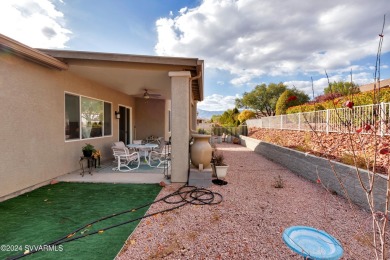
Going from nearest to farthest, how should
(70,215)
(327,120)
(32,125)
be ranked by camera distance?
(70,215)
(32,125)
(327,120)

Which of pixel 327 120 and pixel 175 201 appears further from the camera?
pixel 327 120

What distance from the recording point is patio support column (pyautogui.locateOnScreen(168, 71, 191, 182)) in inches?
199

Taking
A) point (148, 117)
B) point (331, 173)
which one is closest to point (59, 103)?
point (148, 117)

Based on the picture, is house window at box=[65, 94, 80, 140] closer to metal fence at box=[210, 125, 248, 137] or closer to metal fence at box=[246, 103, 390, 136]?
metal fence at box=[246, 103, 390, 136]

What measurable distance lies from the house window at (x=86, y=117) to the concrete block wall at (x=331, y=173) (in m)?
6.58

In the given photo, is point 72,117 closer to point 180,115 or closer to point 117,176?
point 117,176

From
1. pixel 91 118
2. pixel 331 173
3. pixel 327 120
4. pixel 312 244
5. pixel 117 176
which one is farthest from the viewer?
pixel 327 120

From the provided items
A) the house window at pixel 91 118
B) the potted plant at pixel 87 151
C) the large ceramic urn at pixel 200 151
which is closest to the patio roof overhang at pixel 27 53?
the house window at pixel 91 118

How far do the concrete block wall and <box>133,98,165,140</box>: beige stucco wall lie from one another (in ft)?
20.7

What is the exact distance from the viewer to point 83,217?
3.36 meters

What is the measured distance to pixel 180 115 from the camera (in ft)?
16.7

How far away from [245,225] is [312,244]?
1520 mm

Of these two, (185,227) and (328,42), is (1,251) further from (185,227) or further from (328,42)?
(328,42)

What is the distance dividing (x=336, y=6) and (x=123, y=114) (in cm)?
925
